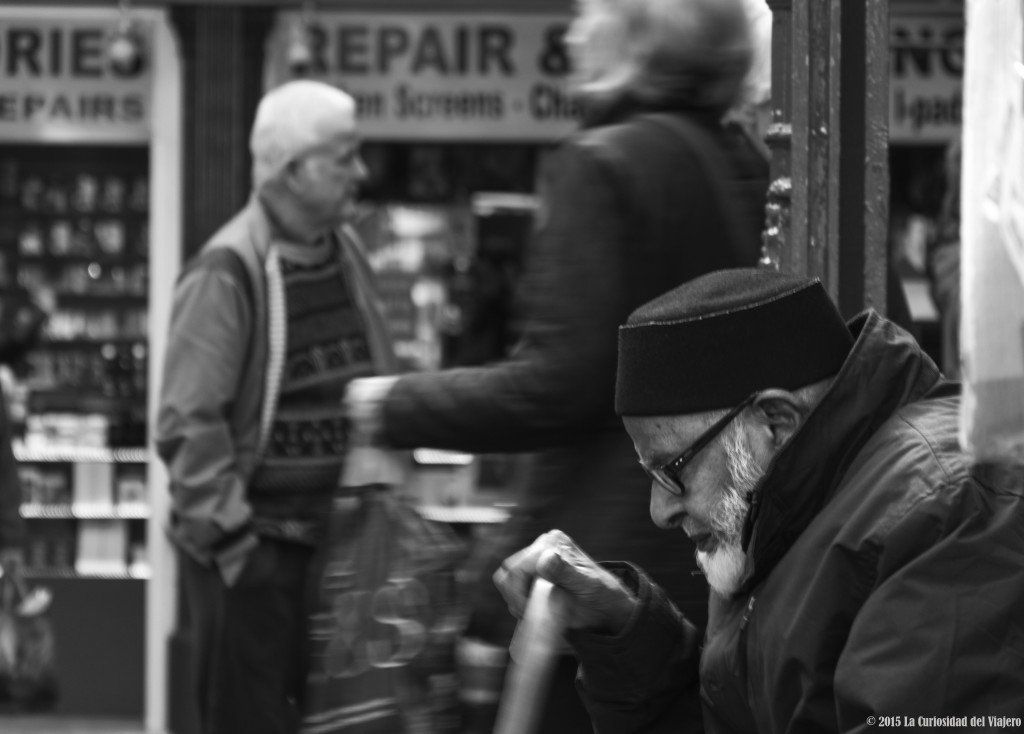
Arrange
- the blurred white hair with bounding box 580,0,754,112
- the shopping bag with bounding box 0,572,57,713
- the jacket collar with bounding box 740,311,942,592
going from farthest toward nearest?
1. the shopping bag with bounding box 0,572,57,713
2. the blurred white hair with bounding box 580,0,754,112
3. the jacket collar with bounding box 740,311,942,592

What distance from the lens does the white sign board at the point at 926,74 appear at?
796cm

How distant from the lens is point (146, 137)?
8078 millimetres

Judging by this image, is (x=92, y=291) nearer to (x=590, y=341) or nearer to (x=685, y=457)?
(x=590, y=341)

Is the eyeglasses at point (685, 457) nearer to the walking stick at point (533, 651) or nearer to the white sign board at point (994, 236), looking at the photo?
the walking stick at point (533, 651)

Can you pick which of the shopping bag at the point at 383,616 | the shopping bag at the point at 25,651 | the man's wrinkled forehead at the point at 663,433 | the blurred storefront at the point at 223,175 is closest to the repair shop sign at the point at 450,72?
the blurred storefront at the point at 223,175

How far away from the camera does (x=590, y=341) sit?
2.52m

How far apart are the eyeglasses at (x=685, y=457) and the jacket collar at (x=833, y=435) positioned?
0.08 m

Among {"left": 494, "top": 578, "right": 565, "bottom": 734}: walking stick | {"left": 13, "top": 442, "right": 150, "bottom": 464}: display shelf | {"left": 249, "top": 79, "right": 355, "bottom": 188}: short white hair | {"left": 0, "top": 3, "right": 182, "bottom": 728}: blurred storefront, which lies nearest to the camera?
{"left": 494, "top": 578, "right": 565, "bottom": 734}: walking stick

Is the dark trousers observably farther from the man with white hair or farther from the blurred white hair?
the blurred white hair

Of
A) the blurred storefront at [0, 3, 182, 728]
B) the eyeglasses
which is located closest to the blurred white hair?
the eyeglasses

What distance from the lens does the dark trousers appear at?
14.1 ft

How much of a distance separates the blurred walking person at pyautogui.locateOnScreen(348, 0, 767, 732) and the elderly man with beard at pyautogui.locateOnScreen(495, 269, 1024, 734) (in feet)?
0.74

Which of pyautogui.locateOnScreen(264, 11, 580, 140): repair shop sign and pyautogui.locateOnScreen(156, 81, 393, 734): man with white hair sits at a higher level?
pyautogui.locateOnScreen(264, 11, 580, 140): repair shop sign

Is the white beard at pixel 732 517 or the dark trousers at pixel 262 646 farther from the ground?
the white beard at pixel 732 517
